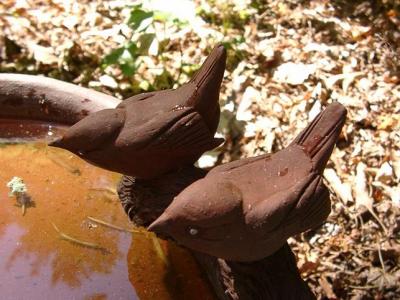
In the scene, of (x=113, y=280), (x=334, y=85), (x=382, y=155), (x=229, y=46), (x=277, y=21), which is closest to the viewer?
(x=113, y=280)

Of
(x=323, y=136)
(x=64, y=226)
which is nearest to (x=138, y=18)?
(x=64, y=226)

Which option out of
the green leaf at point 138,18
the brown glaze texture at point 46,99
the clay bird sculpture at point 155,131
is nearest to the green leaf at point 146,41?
the green leaf at point 138,18

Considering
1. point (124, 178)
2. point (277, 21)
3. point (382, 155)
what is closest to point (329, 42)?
point (277, 21)

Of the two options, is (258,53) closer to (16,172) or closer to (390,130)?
(390,130)

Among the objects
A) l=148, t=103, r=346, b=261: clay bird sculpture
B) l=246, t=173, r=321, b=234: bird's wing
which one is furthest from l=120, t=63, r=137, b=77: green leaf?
l=246, t=173, r=321, b=234: bird's wing

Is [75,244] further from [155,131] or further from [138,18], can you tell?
[138,18]

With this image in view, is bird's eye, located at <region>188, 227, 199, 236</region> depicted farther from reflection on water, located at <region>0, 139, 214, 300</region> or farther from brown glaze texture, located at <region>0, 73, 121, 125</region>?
brown glaze texture, located at <region>0, 73, 121, 125</region>
